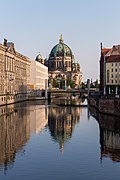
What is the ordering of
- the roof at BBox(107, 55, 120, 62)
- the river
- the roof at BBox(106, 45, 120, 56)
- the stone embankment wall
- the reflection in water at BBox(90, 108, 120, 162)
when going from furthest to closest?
the roof at BBox(106, 45, 120, 56) < the roof at BBox(107, 55, 120, 62) < the stone embankment wall < the reflection in water at BBox(90, 108, 120, 162) < the river

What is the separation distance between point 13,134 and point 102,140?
425 inches

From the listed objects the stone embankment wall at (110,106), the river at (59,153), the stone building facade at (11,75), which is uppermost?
the stone building facade at (11,75)

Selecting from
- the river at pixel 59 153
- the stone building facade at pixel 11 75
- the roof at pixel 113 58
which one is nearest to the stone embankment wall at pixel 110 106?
the river at pixel 59 153

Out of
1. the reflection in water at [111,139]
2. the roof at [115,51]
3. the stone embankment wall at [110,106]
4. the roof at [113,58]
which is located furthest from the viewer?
the roof at [115,51]

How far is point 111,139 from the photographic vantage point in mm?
42531

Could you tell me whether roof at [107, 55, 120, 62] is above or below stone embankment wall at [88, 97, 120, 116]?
above

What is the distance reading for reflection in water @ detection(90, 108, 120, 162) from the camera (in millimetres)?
34219

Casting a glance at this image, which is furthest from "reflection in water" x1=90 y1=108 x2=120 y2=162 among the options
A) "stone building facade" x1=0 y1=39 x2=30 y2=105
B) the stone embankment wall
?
"stone building facade" x1=0 y1=39 x2=30 y2=105

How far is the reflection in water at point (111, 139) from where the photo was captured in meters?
34.2

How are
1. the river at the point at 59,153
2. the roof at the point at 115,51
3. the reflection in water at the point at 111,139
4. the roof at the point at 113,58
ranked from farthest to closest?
the roof at the point at 115,51, the roof at the point at 113,58, the reflection in water at the point at 111,139, the river at the point at 59,153

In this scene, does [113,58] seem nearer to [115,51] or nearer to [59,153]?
[115,51]

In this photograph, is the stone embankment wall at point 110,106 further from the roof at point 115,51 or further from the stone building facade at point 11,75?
the roof at point 115,51

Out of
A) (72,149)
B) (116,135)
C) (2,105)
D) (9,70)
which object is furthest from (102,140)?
(9,70)

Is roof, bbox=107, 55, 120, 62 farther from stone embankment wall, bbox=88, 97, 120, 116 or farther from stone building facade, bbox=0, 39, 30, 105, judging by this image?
stone embankment wall, bbox=88, 97, 120, 116
